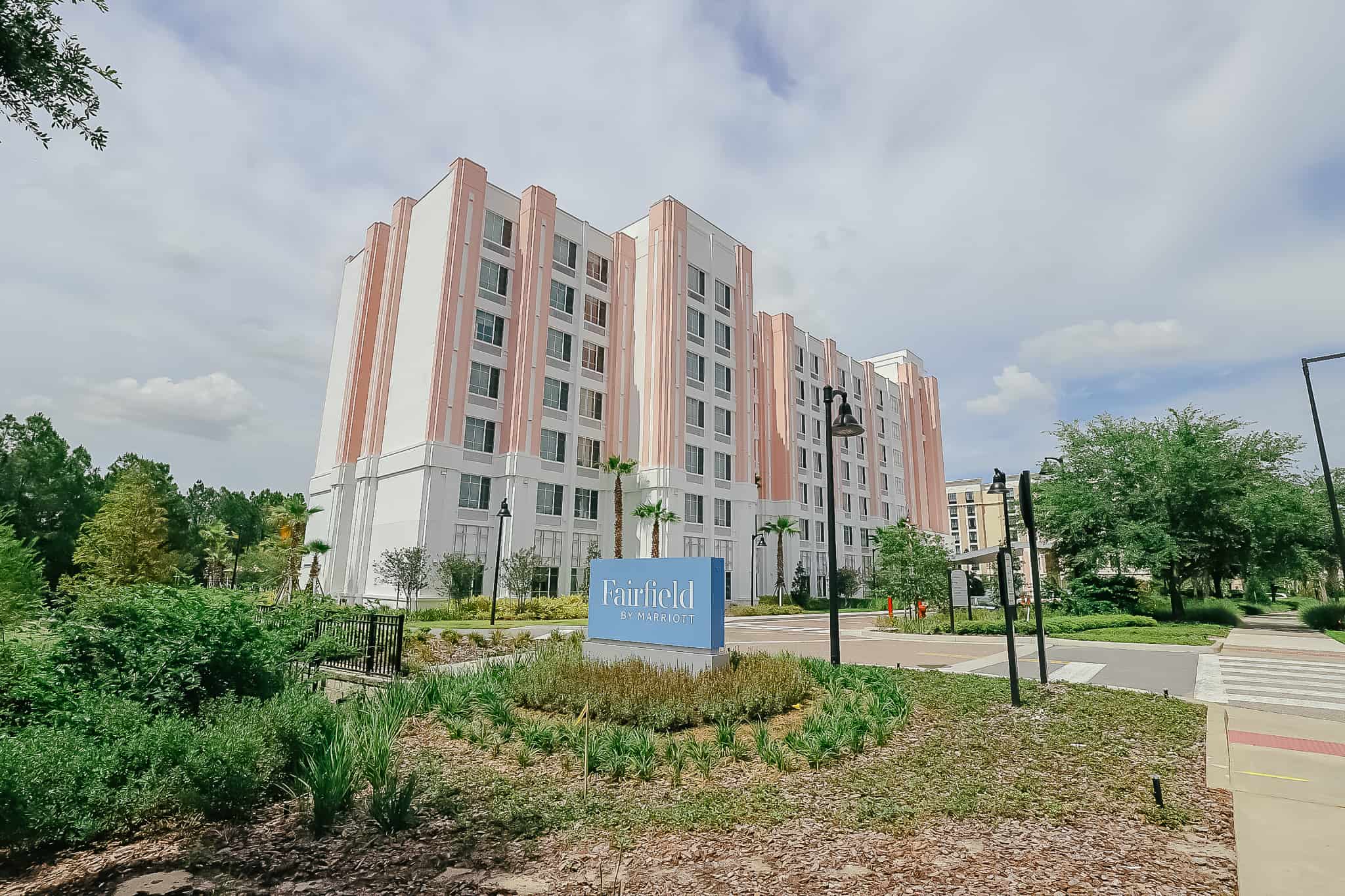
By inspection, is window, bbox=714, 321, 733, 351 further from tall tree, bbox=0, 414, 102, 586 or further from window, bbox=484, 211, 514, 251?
tall tree, bbox=0, 414, 102, 586

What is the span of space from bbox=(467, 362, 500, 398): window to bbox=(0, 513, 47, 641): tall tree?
77.4 feet

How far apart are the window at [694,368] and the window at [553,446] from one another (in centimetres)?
1021

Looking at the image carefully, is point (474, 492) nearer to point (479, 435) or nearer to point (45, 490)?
point (479, 435)

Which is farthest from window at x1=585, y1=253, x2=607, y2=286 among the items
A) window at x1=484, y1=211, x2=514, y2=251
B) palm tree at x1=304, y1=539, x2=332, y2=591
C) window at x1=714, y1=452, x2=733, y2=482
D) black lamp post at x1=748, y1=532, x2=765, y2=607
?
palm tree at x1=304, y1=539, x2=332, y2=591

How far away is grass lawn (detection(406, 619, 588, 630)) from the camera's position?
1011 inches

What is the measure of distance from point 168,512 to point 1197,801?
63.7 meters

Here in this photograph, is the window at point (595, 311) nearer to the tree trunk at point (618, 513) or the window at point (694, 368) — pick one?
the window at point (694, 368)

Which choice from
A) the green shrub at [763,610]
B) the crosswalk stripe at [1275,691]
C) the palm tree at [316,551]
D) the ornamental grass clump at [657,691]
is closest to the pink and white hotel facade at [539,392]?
the palm tree at [316,551]

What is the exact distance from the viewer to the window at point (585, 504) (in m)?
41.4

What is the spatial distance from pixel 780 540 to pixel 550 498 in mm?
18734

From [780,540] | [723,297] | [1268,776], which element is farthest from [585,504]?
[1268,776]

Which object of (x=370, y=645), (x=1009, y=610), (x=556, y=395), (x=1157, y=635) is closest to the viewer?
(x=1009, y=610)

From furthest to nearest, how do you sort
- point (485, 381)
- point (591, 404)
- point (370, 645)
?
point (591, 404)
point (485, 381)
point (370, 645)

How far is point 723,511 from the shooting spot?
152ft
